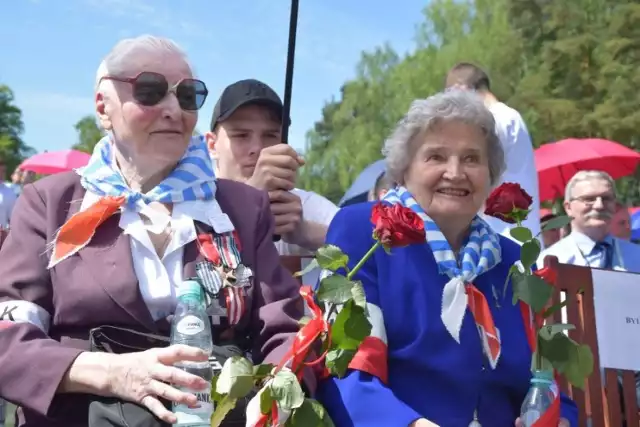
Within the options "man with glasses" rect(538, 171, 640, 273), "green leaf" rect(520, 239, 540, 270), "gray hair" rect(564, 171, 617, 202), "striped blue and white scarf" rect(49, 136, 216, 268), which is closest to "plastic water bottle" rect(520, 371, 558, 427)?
"green leaf" rect(520, 239, 540, 270)

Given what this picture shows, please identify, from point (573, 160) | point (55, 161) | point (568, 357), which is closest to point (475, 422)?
point (568, 357)

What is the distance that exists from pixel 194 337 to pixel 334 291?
38 centimetres

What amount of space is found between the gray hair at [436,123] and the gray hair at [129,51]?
2.45ft

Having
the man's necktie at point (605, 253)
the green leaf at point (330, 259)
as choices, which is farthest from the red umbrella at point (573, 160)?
the green leaf at point (330, 259)

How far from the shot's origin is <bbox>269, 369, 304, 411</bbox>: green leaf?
2.13 m

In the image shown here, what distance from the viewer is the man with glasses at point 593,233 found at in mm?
5598

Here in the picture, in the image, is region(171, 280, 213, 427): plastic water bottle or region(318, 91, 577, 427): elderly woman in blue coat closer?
region(171, 280, 213, 427): plastic water bottle

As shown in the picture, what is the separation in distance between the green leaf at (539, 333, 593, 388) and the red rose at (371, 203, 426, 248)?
0.54 meters

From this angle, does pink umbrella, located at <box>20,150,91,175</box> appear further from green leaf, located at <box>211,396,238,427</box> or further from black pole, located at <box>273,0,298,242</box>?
green leaf, located at <box>211,396,238,427</box>

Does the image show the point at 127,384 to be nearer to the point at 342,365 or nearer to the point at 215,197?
the point at 342,365

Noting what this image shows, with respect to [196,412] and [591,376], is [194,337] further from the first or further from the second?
[591,376]

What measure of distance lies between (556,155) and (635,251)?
469cm

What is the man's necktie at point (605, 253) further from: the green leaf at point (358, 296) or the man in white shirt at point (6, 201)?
the man in white shirt at point (6, 201)

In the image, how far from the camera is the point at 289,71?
3.16 m
